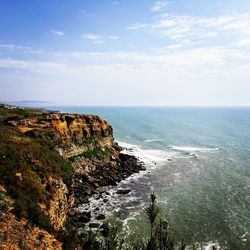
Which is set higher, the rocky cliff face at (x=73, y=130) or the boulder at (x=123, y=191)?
the rocky cliff face at (x=73, y=130)

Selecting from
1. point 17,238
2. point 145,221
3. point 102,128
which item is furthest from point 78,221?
point 102,128

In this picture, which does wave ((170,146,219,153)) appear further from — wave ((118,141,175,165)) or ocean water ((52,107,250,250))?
wave ((118,141,175,165))

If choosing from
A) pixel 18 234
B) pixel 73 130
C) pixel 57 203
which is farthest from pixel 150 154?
pixel 18 234

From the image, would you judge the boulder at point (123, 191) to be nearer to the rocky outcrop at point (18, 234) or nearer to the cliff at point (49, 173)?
the cliff at point (49, 173)

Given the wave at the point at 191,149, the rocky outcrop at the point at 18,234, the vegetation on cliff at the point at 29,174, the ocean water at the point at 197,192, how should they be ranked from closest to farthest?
the rocky outcrop at the point at 18,234
the vegetation on cliff at the point at 29,174
the ocean water at the point at 197,192
the wave at the point at 191,149

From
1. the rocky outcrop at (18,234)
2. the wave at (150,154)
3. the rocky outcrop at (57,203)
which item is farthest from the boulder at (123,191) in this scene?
the rocky outcrop at (18,234)

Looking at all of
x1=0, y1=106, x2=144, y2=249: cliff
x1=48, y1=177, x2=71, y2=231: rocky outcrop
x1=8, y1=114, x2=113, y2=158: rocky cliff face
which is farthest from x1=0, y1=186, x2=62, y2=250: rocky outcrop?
x1=8, y1=114, x2=113, y2=158: rocky cliff face

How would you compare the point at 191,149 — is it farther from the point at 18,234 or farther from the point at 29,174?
the point at 18,234

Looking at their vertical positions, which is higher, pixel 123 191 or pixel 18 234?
pixel 18 234
